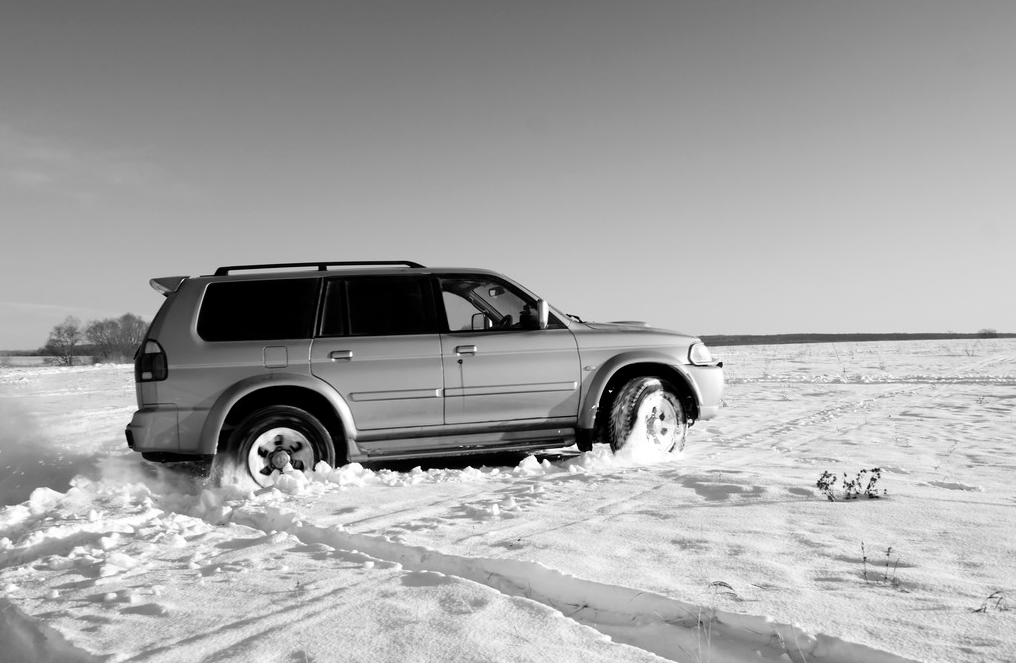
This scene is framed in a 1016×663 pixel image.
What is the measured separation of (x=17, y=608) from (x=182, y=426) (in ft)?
8.54

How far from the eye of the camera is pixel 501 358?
6.42 metres

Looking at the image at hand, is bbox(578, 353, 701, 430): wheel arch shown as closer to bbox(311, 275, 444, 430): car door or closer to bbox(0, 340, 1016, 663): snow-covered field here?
bbox(0, 340, 1016, 663): snow-covered field

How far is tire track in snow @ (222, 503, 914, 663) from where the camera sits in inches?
102

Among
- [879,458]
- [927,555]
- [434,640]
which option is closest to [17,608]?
[434,640]

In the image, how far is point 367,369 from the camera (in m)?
6.10

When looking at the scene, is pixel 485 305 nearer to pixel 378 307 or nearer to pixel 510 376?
pixel 510 376

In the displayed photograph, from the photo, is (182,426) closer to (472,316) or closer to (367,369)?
(367,369)

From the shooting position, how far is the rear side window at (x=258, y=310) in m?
5.99

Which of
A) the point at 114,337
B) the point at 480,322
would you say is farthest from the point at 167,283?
the point at 114,337

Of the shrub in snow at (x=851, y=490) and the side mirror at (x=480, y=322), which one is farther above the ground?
the side mirror at (x=480, y=322)

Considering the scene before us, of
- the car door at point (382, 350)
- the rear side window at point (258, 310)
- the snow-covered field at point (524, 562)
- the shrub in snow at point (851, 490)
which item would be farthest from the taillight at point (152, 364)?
the shrub in snow at point (851, 490)

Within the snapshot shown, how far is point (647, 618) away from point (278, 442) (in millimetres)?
3774

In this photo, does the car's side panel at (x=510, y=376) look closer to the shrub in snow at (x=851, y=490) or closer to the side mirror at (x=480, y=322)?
the side mirror at (x=480, y=322)

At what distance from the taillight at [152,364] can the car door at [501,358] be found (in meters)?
2.16
